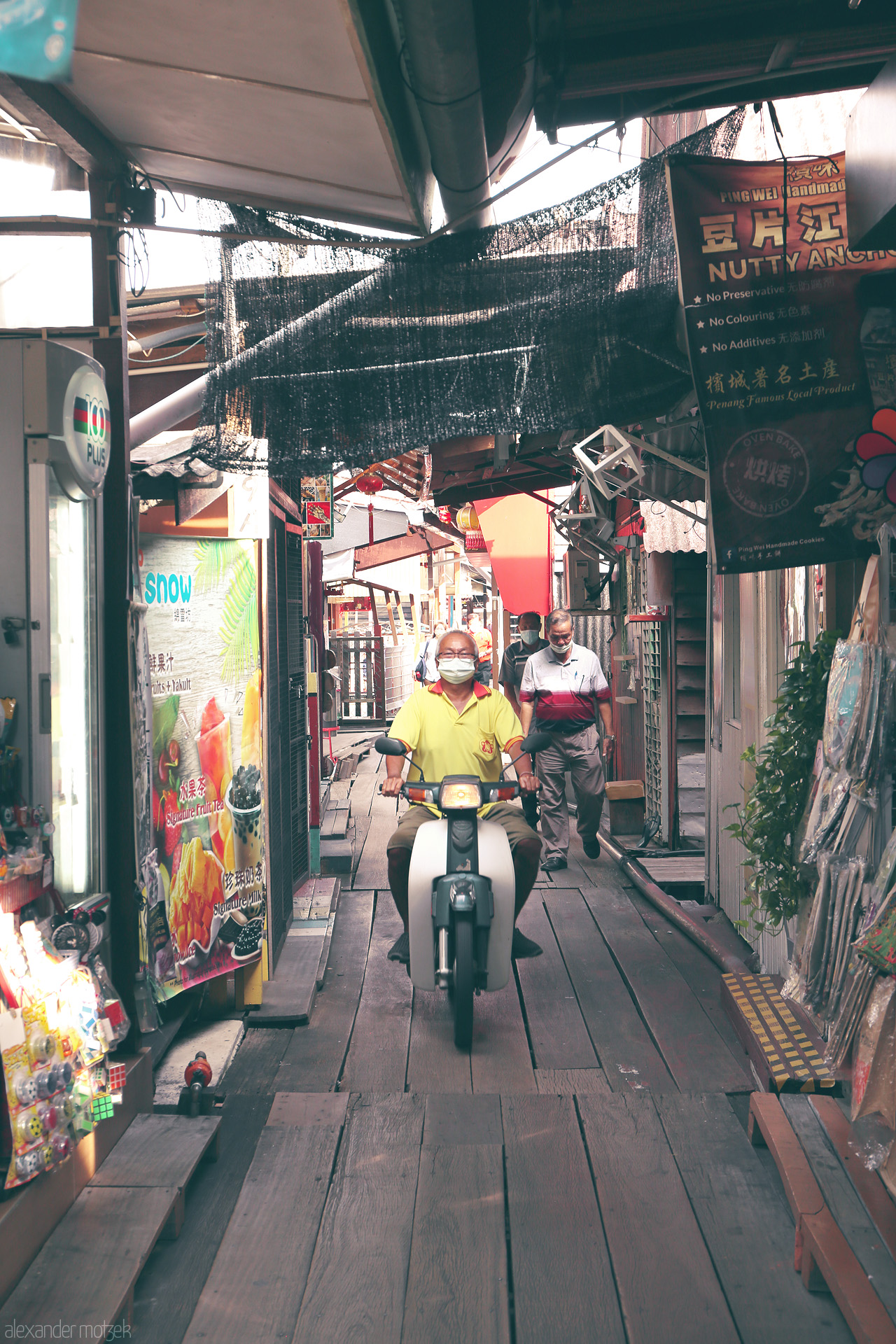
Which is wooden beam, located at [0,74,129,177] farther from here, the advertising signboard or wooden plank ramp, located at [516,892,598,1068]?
the advertising signboard

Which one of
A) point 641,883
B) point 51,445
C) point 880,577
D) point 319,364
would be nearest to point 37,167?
point 319,364

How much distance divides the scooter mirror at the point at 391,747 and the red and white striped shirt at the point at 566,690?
321 centimetres

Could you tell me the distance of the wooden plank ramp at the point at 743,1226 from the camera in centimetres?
273

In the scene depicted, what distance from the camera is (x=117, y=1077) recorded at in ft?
11.5

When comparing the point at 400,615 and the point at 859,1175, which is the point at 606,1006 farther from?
the point at 400,615

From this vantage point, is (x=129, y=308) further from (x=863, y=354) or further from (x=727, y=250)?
(x=863, y=354)

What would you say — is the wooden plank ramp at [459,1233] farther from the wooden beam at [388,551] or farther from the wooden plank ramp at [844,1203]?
the wooden beam at [388,551]

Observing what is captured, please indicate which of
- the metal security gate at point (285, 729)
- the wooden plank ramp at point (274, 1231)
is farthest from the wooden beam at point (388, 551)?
the wooden plank ramp at point (274, 1231)

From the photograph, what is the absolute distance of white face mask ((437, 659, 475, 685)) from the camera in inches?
211

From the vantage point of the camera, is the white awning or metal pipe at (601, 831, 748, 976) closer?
metal pipe at (601, 831, 748, 976)

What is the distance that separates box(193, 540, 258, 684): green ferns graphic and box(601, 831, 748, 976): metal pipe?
2883 millimetres

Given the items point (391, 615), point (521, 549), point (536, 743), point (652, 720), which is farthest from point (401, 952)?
point (391, 615)

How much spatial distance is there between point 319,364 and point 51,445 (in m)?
1.23

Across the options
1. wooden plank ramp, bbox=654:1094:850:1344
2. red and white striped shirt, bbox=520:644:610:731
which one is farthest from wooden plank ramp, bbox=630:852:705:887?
wooden plank ramp, bbox=654:1094:850:1344
